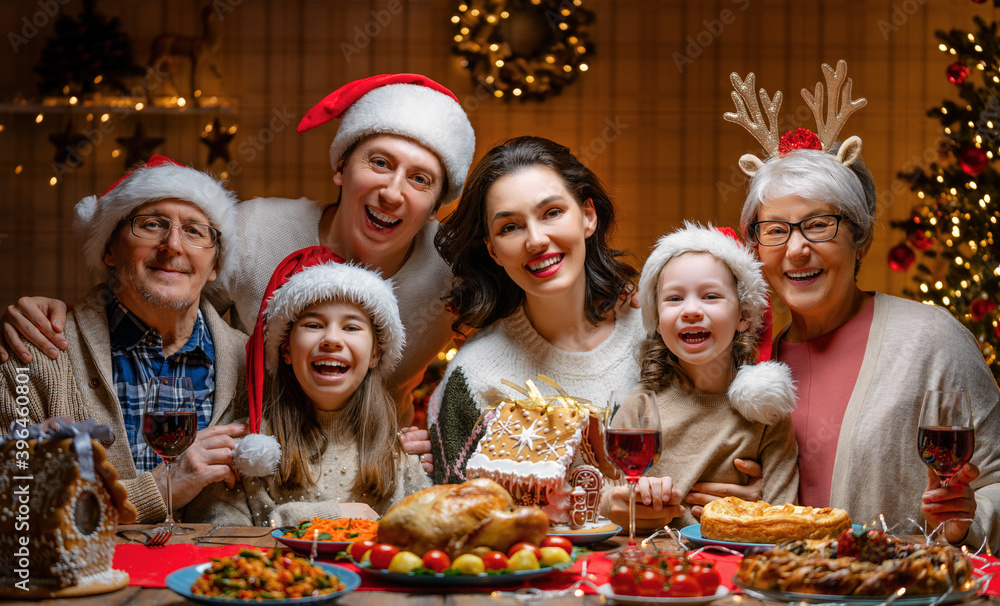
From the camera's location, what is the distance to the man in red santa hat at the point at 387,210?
311 centimetres

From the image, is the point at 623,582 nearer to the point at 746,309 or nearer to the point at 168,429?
the point at 168,429

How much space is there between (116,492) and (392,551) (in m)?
0.54

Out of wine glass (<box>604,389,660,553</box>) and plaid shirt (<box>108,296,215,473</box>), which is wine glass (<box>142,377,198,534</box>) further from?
wine glass (<box>604,389,660,553</box>)

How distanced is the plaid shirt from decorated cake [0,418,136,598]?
3.50ft

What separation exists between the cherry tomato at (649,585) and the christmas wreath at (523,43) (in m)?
4.97

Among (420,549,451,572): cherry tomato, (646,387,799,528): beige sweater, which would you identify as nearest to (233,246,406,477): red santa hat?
(646,387,799,528): beige sweater

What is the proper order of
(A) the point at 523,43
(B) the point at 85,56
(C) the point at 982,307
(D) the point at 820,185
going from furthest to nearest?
(A) the point at 523,43 → (B) the point at 85,56 → (C) the point at 982,307 → (D) the point at 820,185

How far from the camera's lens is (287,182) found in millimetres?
6121

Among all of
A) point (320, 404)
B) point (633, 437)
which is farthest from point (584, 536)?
point (320, 404)

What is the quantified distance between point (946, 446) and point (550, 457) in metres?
0.87

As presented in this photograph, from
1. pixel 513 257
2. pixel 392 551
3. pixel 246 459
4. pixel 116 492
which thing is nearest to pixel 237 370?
pixel 246 459

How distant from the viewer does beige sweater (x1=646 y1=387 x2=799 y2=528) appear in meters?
2.44

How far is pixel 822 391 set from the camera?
2592 millimetres

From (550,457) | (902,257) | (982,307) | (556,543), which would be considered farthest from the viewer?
(902,257)
